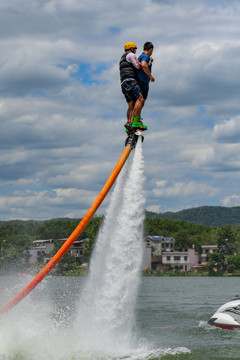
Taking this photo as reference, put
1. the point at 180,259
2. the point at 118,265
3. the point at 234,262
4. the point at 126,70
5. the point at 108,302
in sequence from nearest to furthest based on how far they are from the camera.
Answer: the point at 126,70
the point at 118,265
the point at 108,302
the point at 234,262
the point at 180,259

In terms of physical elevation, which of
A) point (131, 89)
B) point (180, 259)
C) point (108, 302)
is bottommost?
point (108, 302)

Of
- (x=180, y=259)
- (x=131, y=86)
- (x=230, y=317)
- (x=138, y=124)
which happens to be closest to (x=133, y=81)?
(x=131, y=86)

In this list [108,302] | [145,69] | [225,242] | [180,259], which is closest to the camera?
[145,69]

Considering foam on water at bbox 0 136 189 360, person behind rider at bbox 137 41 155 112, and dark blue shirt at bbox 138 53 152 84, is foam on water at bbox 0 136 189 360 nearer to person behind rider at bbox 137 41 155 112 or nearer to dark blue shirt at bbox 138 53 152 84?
person behind rider at bbox 137 41 155 112

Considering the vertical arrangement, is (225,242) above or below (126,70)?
above

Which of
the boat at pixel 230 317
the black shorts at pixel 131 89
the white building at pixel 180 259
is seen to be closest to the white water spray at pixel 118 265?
the black shorts at pixel 131 89

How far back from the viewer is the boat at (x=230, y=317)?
4184 centimetres

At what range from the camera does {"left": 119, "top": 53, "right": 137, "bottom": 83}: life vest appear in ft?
51.9

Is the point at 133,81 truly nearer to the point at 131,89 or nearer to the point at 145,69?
the point at 131,89

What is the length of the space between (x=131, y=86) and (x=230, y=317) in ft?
99.0

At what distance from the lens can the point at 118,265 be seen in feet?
62.8

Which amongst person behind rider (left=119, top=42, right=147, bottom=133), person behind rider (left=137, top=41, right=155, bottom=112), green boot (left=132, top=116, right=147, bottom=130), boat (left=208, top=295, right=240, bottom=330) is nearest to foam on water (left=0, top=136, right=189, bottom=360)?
green boot (left=132, top=116, right=147, bottom=130)

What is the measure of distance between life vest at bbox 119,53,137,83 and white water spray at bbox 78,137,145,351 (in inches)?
108

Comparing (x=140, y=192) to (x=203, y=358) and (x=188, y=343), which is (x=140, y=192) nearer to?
(x=203, y=358)
